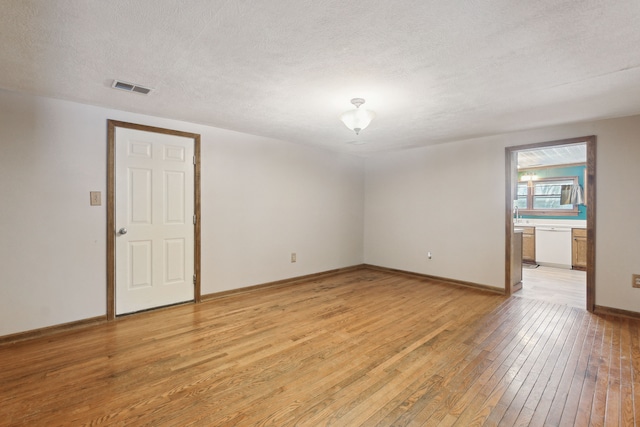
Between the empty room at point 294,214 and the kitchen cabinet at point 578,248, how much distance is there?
0.77 metres

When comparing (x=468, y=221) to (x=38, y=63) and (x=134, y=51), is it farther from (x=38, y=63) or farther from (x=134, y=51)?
(x=38, y=63)

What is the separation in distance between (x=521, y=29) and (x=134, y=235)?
3.77 metres

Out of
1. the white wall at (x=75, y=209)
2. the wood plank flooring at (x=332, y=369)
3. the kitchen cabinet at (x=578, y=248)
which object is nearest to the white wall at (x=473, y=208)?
the wood plank flooring at (x=332, y=369)

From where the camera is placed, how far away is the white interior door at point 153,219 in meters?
3.19

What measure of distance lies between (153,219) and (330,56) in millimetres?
2647

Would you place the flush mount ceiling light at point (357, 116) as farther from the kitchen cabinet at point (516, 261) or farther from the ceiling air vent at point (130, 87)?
the kitchen cabinet at point (516, 261)

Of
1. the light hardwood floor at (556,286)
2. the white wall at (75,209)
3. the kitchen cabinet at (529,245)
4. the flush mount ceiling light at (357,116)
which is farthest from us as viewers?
the kitchen cabinet at (529,245)

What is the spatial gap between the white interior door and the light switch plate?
0.50 ft

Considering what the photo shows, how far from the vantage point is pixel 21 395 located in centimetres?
189

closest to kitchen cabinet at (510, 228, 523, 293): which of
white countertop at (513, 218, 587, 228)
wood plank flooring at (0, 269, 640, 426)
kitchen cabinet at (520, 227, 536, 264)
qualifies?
wood plank flooring at (0, 269, 640, 426)

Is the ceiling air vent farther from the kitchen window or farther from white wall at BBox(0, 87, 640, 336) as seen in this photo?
the kitchen window

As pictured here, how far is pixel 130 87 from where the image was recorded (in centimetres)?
255

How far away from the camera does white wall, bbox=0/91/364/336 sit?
8.64 feet

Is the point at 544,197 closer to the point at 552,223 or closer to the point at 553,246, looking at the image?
the point at 552,223
